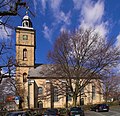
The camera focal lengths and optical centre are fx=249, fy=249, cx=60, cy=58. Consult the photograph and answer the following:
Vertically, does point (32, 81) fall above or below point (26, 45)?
below

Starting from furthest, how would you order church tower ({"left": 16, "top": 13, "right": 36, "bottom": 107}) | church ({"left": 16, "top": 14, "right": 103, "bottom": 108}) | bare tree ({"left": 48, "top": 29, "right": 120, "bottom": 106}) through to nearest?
church tower ({"left": 16, "top": 13, "right": 36, "bottom": 107}) → church ({"left": 16, "top": 14, "right": 103, "bottom": 108}) → bare tree ({"left": 48, "top": 29, "right": 120, "bottom": 106})

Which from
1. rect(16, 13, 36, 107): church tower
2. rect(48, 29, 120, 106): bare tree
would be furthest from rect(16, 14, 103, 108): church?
rect(48, 29, 120, 106): bare tree

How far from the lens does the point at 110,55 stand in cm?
3978

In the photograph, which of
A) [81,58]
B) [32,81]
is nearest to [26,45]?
[32,81]

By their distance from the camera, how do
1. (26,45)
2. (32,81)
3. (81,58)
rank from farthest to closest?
(26,45)
(32,81)
(81,58)

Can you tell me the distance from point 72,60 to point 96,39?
5.44 m

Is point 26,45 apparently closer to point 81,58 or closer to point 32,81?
point 32,81

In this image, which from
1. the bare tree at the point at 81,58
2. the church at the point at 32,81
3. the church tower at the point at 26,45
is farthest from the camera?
the church tower at the point at 26,45

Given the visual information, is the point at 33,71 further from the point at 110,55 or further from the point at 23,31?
the point at 110,55

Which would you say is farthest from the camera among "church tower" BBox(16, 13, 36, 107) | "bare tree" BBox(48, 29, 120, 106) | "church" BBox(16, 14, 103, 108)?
"church tower" BBox(16, 13, 36, 107)

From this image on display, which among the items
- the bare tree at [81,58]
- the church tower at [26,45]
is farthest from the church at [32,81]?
the bare tree at [81,58]

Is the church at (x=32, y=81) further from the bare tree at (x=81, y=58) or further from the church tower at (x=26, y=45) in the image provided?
the bare tree at (x=81, y=58)

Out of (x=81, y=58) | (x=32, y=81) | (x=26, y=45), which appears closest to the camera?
(x=81, y=58)

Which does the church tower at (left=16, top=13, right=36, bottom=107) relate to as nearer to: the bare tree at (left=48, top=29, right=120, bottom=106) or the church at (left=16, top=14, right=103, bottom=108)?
the church at (left=16, top=14, right=103, bottom=108)
